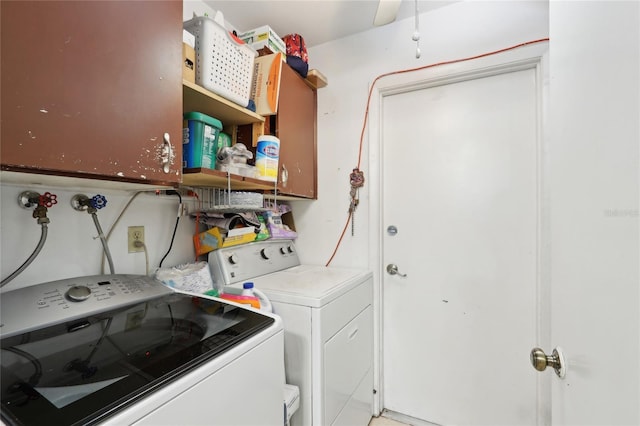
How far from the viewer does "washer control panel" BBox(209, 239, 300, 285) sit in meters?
1.44

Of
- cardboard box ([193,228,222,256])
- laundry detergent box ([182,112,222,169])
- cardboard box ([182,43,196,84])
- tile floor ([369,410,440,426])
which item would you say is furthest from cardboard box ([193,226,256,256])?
tile floor ([369,410,440,426])

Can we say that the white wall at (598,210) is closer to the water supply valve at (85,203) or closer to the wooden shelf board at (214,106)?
the wooden shelf board at (214,106)

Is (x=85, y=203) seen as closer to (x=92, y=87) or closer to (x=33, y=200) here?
(x=33, y=200)

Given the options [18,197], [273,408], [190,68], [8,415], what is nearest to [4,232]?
[18,197]

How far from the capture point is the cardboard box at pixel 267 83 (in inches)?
58.0

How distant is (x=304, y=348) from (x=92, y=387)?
813 millimetres

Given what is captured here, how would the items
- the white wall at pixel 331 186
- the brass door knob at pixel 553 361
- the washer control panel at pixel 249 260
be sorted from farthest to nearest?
the washer control panel at pixel 249 260, the white wall at pixel 331 186, the brass door knob at pixel 553 361

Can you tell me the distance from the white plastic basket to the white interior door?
1003mm

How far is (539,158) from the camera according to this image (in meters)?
1.54

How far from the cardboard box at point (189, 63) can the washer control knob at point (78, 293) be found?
2.71ft

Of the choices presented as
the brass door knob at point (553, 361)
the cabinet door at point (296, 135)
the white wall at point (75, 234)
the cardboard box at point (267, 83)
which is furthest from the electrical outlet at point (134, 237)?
the brass door knob at point (553, 361)

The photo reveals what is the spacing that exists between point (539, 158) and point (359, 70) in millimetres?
1219

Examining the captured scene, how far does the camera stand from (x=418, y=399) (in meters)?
1.82

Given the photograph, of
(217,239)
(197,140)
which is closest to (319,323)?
(217,239)
